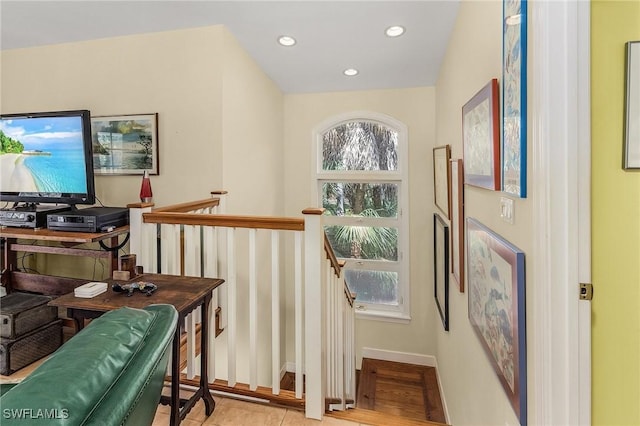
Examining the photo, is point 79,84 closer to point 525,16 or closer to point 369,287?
point 525,16

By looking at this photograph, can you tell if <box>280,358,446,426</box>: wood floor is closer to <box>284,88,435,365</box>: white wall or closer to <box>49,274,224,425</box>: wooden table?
<box>284,88,435,365</box>: white wall

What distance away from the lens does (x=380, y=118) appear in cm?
404

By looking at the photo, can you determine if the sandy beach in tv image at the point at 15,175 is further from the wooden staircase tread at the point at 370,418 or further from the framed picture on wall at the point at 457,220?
the framed picture on wall at the point at 457,220

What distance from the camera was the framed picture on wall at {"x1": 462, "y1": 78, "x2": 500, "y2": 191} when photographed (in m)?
1.47

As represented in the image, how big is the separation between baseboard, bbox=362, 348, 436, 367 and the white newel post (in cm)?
248

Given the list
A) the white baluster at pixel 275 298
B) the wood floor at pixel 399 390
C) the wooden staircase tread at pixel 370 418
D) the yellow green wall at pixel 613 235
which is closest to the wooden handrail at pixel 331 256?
the white baluster at pixel 275 298

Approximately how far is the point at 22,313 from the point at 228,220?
171 cm

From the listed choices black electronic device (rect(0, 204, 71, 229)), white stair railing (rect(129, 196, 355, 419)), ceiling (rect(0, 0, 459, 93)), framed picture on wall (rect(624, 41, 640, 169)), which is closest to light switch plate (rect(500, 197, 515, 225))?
framed picture on wall (rect(624, 41, 640, 169))

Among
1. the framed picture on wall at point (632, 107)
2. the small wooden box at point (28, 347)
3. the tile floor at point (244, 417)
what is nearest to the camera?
the framed picture on wall at point (632, 107)

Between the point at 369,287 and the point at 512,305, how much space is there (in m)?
3.07

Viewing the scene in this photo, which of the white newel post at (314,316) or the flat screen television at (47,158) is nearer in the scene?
the white newel post at (314,316)

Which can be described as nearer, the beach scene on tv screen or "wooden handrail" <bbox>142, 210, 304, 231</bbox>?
"wooden handrail" <bbox>142, 210, 304, 231</bbox>

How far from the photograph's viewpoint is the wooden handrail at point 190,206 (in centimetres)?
232

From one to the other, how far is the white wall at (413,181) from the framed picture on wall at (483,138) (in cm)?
184
